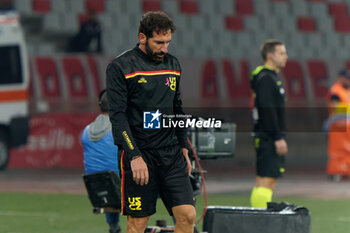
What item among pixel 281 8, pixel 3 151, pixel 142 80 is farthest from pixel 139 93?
pixel 281 8

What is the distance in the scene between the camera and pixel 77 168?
19984 mm

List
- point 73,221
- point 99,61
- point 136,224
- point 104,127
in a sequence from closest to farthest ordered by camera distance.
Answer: point 136,224 < point 104,127 < point 73,221 < point 99,61

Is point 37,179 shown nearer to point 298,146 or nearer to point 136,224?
point 298,146

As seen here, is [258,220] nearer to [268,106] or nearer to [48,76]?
[268,106]

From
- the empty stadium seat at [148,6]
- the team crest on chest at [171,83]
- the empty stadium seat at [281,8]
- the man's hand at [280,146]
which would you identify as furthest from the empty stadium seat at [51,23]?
the team crest on chest at [171,83]

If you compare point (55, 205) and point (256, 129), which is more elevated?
point (256, 129)

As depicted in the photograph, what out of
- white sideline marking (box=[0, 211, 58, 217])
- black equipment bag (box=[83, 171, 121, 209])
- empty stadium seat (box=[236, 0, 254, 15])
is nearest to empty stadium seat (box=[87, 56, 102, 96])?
empty stadium seat (box=[236, 0, 254, 15])

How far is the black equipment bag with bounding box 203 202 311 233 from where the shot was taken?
25.8ft

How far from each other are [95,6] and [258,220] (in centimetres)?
1708

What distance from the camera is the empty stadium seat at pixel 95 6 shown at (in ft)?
79.4

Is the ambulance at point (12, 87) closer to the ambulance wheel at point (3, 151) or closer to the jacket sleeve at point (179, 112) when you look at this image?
the ambulance wheel at point (3, 151)

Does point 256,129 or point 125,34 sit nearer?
point 256,129

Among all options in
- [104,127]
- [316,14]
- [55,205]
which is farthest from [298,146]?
[104,127]

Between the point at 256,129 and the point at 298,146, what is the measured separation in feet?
42.1
